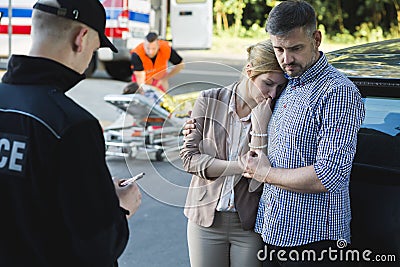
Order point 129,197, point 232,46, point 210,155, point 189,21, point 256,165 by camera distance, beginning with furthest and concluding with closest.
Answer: point 232,46, point 189,21, point 210,155, point 256,165, point 129,197

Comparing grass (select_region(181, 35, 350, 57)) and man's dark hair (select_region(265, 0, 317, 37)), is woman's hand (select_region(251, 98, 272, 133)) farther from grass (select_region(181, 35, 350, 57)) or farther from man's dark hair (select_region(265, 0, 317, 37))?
grass (select_region(181, 35, 350, 57))

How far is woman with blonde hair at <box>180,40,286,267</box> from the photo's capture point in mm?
2836

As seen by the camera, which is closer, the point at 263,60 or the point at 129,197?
the point at 129,197

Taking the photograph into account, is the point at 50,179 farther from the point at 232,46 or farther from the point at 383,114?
the point at 232,46

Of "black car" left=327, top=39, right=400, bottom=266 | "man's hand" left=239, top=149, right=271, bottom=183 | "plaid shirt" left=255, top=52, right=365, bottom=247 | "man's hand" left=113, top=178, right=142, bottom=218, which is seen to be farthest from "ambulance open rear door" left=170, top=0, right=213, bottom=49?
"man's hand" left=113, top=178, right=142, bottom=218

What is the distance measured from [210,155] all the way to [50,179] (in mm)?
1055

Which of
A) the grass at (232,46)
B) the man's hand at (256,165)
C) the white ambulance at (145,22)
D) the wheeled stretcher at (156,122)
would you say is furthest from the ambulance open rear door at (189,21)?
the man's hand at (256,165)

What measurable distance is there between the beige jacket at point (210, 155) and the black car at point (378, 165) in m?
0.45

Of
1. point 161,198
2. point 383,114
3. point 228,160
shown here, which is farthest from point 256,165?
point 383,114

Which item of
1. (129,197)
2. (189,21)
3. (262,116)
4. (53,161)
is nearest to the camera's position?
(53,161)

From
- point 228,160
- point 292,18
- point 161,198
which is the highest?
point 292,18

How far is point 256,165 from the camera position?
2701mm

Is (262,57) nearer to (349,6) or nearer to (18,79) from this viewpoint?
(18,79)

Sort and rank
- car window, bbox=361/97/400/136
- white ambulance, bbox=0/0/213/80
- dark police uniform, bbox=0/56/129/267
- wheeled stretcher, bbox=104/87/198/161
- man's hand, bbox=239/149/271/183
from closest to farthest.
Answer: dark police uniform, bbox=0/56/129/267 < man's hand, bbox=239/149/271/183 < car window, bbox=361/97/400/136 < wheeled stretcher, bbox=104/87/198/161 < white ambulance, bbox=0/0/213/80
